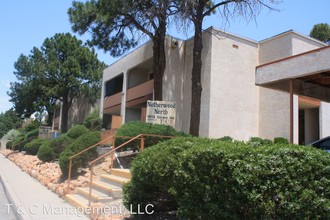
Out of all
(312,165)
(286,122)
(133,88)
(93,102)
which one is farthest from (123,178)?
(93,102)

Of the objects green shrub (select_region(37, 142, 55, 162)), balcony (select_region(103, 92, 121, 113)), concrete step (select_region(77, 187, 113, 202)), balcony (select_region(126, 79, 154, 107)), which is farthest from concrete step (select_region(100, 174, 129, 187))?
balcony (select_region(103, 92, 121, 113))

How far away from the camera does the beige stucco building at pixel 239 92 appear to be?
63.7 ft

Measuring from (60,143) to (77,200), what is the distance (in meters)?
8.58

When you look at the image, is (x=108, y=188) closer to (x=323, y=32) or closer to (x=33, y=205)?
(x=33, y=205)

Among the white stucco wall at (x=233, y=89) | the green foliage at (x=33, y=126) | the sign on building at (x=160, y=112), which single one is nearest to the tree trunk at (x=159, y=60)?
the white stucco wall at (x=233, y=89)

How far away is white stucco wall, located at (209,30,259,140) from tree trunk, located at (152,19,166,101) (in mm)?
2723

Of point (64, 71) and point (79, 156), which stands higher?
point (64, 71)

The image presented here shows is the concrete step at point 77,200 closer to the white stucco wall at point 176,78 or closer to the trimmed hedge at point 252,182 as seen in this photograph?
the trimmed hedge at point 252,182

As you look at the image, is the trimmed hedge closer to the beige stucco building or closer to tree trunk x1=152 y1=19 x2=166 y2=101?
tree trunk x1=152 y1=19 x2=166 y2=101

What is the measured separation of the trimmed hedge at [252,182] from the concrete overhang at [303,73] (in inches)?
234

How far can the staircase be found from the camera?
920 centimetres

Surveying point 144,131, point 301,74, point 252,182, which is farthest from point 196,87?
point 252,182

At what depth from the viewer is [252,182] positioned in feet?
14.5

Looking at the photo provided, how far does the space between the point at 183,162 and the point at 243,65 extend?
52.4 feet
